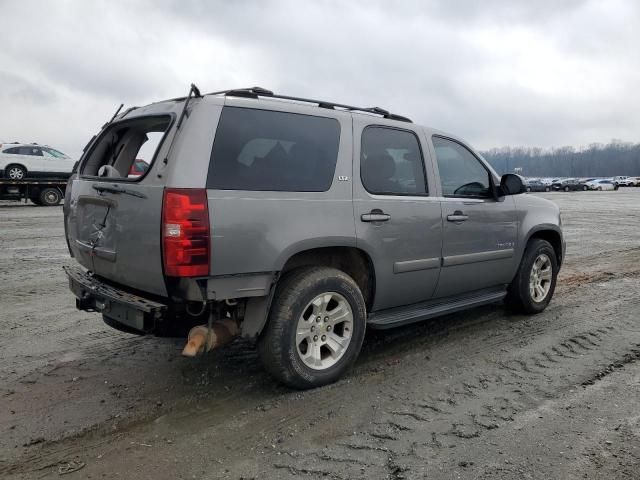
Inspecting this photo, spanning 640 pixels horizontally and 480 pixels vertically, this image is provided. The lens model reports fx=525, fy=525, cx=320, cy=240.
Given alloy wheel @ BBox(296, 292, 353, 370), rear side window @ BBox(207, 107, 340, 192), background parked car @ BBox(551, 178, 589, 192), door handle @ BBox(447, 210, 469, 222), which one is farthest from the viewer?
background parked car @ BBox(551, 178, 589, 192)

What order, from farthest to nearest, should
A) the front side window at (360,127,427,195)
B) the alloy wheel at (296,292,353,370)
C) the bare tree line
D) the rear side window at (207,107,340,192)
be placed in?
the bare tree line
the front side window at (360,127,427,195)
the alloy wheel at (296,292,353,370)
the rear side window at (207,107,340,192)

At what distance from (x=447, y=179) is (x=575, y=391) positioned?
1.99 m

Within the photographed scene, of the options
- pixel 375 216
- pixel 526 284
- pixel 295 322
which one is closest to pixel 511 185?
pixel 526 284

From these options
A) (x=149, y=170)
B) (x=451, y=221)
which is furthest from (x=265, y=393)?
(x=451, y=221)

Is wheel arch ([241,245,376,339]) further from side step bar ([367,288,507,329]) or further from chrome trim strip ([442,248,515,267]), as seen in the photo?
chrome trim strip ([442,248,515,267])

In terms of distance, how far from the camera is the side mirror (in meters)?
5.05

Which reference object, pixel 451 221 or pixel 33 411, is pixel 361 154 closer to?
pixel 451 221

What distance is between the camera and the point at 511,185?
5070 mm

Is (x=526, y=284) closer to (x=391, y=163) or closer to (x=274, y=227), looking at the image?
(x=391, y=163)

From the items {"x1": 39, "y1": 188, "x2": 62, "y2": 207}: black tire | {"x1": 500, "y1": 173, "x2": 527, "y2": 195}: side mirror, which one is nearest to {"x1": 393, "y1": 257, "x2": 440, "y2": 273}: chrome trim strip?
{"x1": 500, "y1": 173, "x2": 527, "y2": 195}: side mirror

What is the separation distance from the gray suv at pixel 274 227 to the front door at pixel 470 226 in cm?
2

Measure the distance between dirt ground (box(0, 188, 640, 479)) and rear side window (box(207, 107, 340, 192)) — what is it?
1450 mm

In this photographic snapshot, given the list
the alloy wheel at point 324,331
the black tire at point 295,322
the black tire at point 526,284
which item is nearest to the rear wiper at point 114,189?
the black tire at point 295,322

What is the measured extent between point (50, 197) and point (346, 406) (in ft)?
65.8
